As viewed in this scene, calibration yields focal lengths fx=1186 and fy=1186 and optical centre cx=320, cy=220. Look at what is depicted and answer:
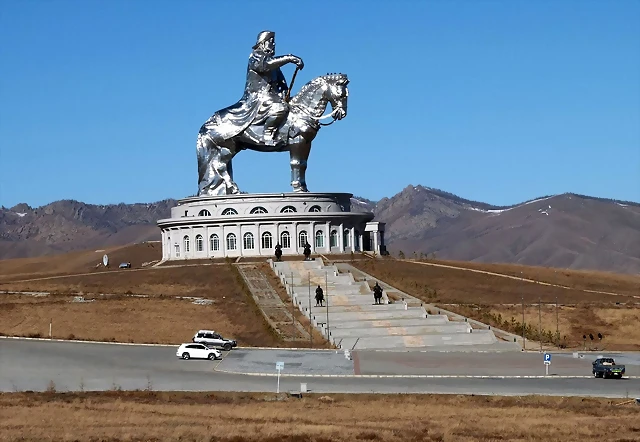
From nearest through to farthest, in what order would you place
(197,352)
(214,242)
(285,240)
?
1. (197,352)
2. (285,240)
3. (214,242)

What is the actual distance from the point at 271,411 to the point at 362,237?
62.1 meters

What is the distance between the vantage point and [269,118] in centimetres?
9744

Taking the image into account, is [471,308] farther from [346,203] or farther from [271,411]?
[271,411]

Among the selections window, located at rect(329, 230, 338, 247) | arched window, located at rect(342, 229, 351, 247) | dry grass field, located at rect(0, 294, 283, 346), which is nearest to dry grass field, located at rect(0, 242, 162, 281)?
window, located at rect(329, 230, 338, 247)

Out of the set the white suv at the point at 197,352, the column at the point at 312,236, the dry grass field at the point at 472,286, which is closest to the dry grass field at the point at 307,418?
the white suv at the point at 197,352

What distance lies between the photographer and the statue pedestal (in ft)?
318

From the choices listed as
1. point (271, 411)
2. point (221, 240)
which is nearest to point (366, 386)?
point (271, 411)

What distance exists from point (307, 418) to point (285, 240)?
191ft

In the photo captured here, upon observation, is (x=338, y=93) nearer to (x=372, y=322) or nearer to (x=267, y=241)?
(x=267, y=241)

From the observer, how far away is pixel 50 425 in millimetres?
37188

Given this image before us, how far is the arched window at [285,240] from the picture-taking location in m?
97.1

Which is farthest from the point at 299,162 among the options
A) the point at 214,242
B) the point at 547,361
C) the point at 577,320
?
the point at 547,361

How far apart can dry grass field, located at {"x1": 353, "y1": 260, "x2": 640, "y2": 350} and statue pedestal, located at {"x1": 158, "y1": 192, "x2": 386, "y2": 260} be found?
6.88 metres

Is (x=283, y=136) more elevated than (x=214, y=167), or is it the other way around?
(x=283, y=136)
